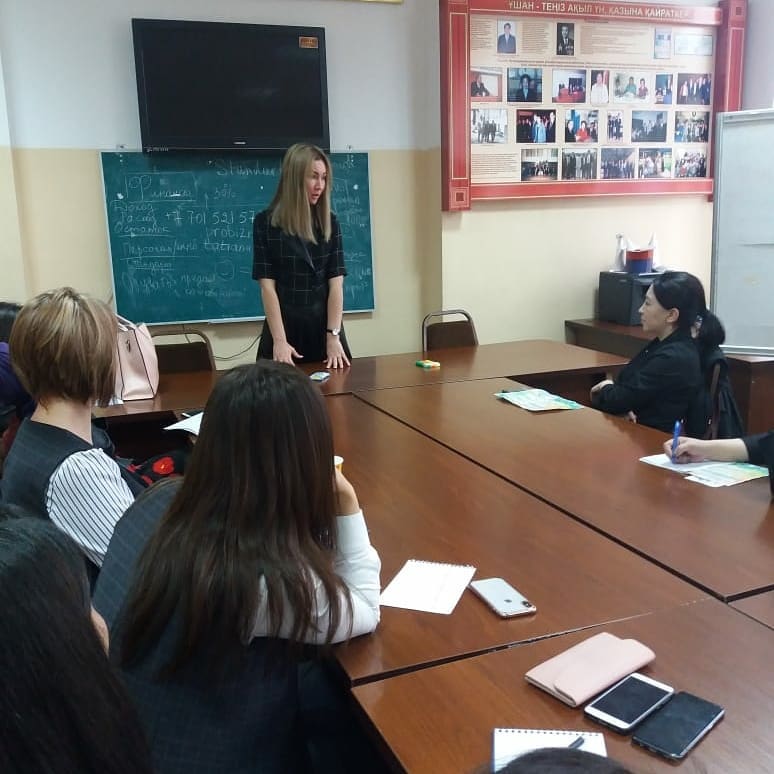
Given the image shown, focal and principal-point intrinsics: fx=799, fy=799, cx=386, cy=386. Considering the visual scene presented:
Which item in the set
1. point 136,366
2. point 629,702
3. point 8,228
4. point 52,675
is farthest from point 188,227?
point 52,675

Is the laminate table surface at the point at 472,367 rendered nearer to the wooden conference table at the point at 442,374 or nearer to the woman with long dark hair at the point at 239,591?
the wooden conference table at the point at 442,374

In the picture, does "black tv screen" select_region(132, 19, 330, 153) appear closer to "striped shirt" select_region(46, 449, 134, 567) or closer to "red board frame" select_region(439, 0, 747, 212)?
"red board frame" select_region(439, 0, 747, 212)

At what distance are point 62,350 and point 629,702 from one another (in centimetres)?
130

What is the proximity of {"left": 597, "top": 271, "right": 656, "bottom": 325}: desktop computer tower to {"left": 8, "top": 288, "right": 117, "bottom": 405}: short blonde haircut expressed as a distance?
3.79m

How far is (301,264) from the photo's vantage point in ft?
11.7

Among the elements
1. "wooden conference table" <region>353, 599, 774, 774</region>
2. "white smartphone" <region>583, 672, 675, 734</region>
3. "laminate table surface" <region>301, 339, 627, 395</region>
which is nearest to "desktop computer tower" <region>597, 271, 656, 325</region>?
"laminate table surface" <region>301, 339, 627, 395</region>

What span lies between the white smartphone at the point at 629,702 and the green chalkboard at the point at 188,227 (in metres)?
3.84

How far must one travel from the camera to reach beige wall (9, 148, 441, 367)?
4.23m

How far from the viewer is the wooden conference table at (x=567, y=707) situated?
101cm

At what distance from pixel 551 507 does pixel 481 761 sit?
927mm

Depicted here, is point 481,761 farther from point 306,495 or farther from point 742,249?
point 742,249

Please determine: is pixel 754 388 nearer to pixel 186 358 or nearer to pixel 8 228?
pixel 186 358

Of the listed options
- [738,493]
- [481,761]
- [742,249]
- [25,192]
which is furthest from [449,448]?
[25,192]

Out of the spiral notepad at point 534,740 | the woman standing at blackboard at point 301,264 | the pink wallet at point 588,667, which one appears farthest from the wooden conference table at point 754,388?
the spiral notepad at point 534,740
